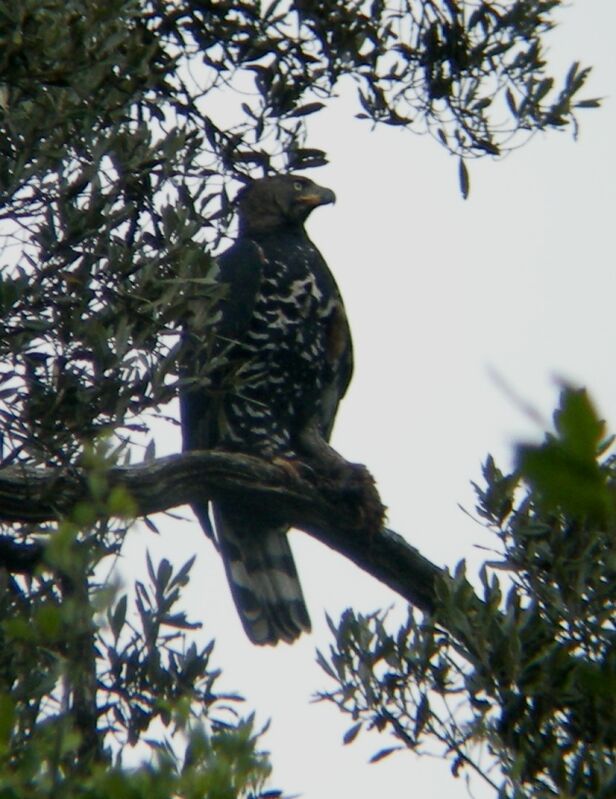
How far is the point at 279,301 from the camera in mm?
5660

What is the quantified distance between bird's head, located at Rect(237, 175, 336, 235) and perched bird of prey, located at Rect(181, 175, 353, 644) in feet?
0.83

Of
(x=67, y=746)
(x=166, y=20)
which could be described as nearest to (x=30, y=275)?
(x=166, y=20)

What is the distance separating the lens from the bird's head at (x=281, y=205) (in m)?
6.17

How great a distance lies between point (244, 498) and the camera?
4410 millimetres

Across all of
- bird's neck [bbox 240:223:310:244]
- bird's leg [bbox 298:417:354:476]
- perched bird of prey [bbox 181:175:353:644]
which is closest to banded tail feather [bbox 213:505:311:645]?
perched bird of prey [bbox 181:175:353:644]

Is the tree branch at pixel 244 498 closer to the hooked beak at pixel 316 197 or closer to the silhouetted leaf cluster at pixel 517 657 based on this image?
the silhouetted leaf cluster at pixel 517 657

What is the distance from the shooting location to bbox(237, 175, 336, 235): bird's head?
20.2ft

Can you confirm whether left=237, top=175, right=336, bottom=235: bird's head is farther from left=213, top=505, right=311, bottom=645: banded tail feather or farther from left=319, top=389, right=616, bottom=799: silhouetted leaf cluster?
left=319, top=389, right=616, bottom=799: silhouetted leaf cluster

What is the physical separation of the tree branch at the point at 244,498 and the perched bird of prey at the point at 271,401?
2.47 feet

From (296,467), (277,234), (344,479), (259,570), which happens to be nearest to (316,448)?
(296,467)

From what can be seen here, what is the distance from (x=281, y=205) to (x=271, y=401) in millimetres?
1026

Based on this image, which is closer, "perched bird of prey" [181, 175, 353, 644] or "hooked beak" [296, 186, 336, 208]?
"perched bird of prey" [181, 175, 353, 644]

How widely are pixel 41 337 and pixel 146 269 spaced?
0.30 meters

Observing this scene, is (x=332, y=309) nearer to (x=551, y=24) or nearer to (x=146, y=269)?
(x=551, y=24)
